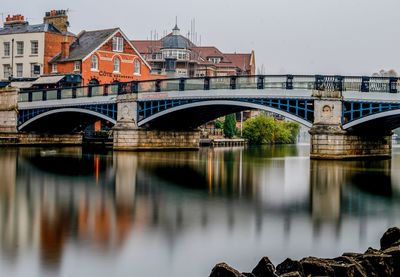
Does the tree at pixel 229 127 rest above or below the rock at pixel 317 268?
above

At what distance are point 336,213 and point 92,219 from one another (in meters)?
7.36

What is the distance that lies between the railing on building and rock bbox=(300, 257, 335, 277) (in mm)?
29275

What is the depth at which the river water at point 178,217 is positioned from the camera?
13.2 metres

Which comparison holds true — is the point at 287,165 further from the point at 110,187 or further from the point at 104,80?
the point at 104,80

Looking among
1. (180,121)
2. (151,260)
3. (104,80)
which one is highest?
(104,80)

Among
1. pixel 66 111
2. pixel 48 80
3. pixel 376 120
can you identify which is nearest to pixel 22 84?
pixel 48 80

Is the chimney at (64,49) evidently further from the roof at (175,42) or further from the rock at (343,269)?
the rock at (343,269)

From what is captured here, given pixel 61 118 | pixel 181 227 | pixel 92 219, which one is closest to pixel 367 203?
pixel 181 227

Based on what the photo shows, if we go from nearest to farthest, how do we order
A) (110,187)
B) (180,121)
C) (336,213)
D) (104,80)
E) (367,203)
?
(336,213)
(367,203)
(110,187)
(180,121)
(104,80)

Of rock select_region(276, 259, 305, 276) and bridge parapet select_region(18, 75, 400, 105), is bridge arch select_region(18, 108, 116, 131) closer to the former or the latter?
bridge parapet select_region(18, 75, 400, 105)

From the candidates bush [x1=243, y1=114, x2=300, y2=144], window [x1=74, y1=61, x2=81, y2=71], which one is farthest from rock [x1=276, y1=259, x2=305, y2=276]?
bush [x1=243, y1=114, x2=300, y2=144]

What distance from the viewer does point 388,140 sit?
159ft

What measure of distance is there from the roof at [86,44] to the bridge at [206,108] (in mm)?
7090

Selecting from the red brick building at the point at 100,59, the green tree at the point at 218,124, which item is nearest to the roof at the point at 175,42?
the green tree at the point at 218,124
